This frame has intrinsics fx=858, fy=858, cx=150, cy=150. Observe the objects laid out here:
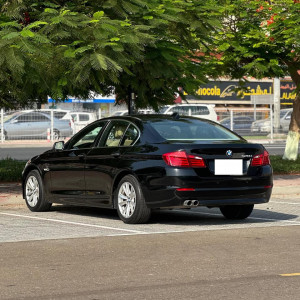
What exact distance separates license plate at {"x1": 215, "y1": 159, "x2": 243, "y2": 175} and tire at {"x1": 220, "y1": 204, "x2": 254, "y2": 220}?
1.04 m

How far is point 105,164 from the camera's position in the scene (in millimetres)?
11859

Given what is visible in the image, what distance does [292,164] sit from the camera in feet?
73.2

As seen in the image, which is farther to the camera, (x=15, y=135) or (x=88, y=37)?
(x=15, y=135)

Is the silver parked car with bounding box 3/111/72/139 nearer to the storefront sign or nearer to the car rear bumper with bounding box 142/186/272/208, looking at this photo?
the storefront sign

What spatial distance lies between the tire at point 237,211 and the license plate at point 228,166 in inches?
41.1

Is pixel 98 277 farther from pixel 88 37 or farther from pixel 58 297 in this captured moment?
pixel 88 37

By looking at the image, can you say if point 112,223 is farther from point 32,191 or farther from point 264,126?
point 264,126

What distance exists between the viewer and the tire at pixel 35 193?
515 inches

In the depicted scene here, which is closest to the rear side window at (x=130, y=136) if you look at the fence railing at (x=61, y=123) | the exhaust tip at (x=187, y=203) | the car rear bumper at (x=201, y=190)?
the car rear bumper at (x=201, y=190)

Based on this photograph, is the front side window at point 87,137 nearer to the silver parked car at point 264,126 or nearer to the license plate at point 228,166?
the license plate at point 228,166

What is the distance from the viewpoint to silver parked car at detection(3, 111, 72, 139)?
38.4m

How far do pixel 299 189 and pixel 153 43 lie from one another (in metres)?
4.82

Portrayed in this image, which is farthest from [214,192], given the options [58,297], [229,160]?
[58,297]

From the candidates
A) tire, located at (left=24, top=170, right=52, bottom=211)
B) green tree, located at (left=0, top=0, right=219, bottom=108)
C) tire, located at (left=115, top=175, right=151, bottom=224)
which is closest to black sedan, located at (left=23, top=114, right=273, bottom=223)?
tire, located at (left=115, top=175, right=151, bottom=224)
